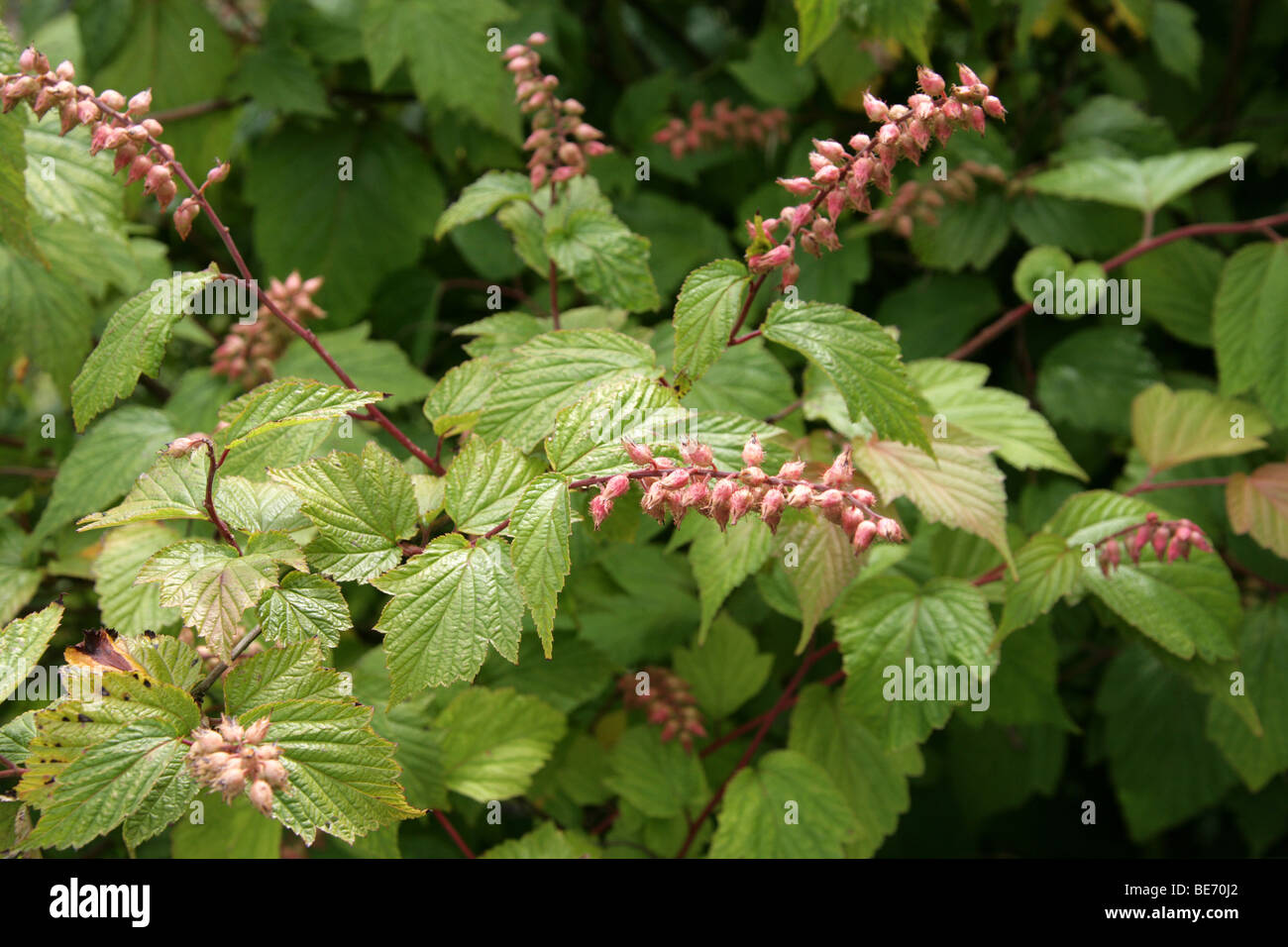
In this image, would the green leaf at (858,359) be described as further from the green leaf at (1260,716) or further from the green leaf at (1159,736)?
the green leaf at (1159,736)

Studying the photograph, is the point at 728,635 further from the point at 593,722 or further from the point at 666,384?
the point at 666,384

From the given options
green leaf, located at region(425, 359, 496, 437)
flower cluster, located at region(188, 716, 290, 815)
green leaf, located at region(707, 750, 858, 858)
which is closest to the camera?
flower cluster, located at region(188, 716, 290, 815)

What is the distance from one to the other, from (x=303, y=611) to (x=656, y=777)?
0.86m

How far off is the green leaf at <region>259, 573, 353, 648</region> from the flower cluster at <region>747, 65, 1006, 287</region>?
64cm

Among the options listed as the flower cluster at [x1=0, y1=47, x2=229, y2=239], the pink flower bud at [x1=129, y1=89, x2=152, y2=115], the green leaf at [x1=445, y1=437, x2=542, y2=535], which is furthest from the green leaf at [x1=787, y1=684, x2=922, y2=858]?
the pink flower bud at [x1=129, y1=89, x2=152, y2=115]

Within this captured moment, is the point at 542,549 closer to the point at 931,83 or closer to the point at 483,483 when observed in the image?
the point at 483,483

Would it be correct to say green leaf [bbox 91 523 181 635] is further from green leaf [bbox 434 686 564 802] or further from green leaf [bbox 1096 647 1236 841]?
green leaf [bbox 1096 647 1236 841]

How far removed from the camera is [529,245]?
63.9 inches

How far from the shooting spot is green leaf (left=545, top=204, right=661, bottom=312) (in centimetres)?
149

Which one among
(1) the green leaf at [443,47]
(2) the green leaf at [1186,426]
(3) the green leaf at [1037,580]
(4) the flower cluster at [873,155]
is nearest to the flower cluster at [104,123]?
(4) the flower cluster at [873,155]

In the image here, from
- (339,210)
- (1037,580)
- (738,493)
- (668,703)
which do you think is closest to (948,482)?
(1037,580)

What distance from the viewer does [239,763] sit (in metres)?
0.92

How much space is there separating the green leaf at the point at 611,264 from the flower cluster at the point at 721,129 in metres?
0.87

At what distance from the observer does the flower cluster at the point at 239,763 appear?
887mm
